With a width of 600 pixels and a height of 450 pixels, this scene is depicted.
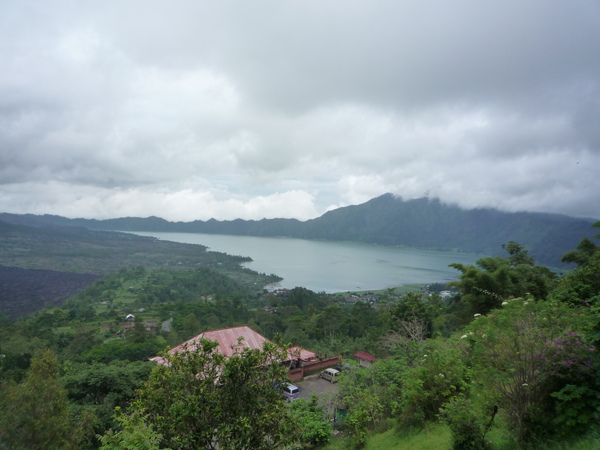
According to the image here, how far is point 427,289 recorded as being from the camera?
1847 inches

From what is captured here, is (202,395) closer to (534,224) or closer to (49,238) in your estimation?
(49,238)

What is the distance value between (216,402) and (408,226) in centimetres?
16127

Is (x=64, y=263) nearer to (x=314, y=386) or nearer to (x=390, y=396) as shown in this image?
(x=314, y=386)

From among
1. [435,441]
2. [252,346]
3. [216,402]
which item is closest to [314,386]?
[252,346]

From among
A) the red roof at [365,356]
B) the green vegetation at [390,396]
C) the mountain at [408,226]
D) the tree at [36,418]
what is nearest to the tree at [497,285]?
the green vegetation at [390,396]

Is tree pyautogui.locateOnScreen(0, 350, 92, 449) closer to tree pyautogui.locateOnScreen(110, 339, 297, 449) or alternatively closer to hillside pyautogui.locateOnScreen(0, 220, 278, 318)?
tree pyautogui.locateOnScreen(110, 339, 297, 449)

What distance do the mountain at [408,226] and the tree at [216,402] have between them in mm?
103148

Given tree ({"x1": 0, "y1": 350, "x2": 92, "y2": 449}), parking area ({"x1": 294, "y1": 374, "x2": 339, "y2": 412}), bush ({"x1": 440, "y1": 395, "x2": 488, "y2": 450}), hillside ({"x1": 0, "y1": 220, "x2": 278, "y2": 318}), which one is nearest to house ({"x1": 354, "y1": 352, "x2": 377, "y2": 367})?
parking area ({"x1": 294, "y1": 374, "x2": 339, "y2": 412})

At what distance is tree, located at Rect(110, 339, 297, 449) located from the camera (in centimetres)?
283

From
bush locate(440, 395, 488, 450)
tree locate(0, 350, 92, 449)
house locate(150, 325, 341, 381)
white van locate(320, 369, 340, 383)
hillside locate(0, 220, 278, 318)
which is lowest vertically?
hillside locate(0, 220, 278, 318)

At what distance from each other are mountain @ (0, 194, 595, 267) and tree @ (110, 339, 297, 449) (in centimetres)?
10315

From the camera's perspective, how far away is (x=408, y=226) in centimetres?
15475

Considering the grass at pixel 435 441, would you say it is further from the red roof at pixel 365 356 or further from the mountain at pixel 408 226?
the mountain at pixel 408 226

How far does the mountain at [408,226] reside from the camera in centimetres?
11838
